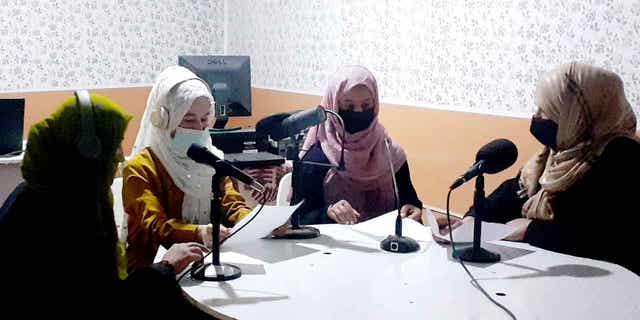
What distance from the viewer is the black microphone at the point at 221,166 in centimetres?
171

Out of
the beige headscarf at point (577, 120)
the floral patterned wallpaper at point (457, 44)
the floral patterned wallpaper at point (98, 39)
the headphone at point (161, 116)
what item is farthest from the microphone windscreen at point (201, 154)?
the floral patterned wallpaper at point (98, 39)

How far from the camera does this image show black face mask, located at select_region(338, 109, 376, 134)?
284 centimetres

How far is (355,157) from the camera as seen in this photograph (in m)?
2.85

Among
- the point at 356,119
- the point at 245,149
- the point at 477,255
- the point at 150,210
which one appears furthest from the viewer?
the point at 245,149

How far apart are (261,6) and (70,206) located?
12.6 ft

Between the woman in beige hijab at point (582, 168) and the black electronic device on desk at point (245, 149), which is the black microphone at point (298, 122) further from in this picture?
the black electronic device on desk at point (245, 149)

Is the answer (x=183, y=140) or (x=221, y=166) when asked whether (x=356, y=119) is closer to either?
(x=183, y=140)

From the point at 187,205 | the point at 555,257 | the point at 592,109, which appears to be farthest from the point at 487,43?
the point at 187,205

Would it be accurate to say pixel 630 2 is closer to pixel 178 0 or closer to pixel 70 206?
pixel 70 206

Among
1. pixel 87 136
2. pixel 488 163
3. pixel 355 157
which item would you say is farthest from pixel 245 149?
pixel 87 136

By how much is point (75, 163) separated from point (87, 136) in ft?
0.22

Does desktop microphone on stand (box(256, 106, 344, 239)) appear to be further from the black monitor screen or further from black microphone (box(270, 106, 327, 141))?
the black monitor screen

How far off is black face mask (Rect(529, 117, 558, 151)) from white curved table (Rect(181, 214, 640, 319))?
566 mm

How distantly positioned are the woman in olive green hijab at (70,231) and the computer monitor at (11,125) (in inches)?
79.6
